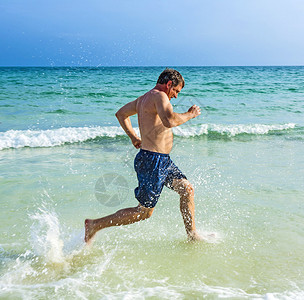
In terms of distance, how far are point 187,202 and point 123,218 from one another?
24.9 inches

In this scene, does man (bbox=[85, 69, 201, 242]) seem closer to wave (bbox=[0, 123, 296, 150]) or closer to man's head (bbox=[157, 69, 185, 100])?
man's head (bbox=[157, 69, 185, 100])

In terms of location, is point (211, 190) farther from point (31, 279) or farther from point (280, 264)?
point (31, 279)

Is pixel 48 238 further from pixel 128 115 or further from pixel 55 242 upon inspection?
pixel 128 115

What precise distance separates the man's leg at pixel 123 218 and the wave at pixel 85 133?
5169 millimetres

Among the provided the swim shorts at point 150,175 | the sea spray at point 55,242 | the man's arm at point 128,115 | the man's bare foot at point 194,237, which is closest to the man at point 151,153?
the swim shorts at point 150,175

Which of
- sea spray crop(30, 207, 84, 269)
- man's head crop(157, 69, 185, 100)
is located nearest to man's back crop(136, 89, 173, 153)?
man's head crop(157, 69, 185, 100)

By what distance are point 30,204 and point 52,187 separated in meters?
0.63

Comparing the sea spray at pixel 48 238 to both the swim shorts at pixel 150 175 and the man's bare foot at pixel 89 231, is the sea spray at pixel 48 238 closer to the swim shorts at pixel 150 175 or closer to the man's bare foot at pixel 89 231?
the man's bare foot at pixel 89 231

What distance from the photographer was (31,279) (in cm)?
301

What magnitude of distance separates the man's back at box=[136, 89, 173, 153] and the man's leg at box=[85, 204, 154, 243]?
1.83ft

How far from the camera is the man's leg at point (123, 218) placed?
3.34 metres

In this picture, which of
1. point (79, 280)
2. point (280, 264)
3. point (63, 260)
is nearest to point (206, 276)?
point (280, 264)

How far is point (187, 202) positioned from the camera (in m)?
3.54

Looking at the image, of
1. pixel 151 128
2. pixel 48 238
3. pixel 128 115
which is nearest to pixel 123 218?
pixel 48 238
